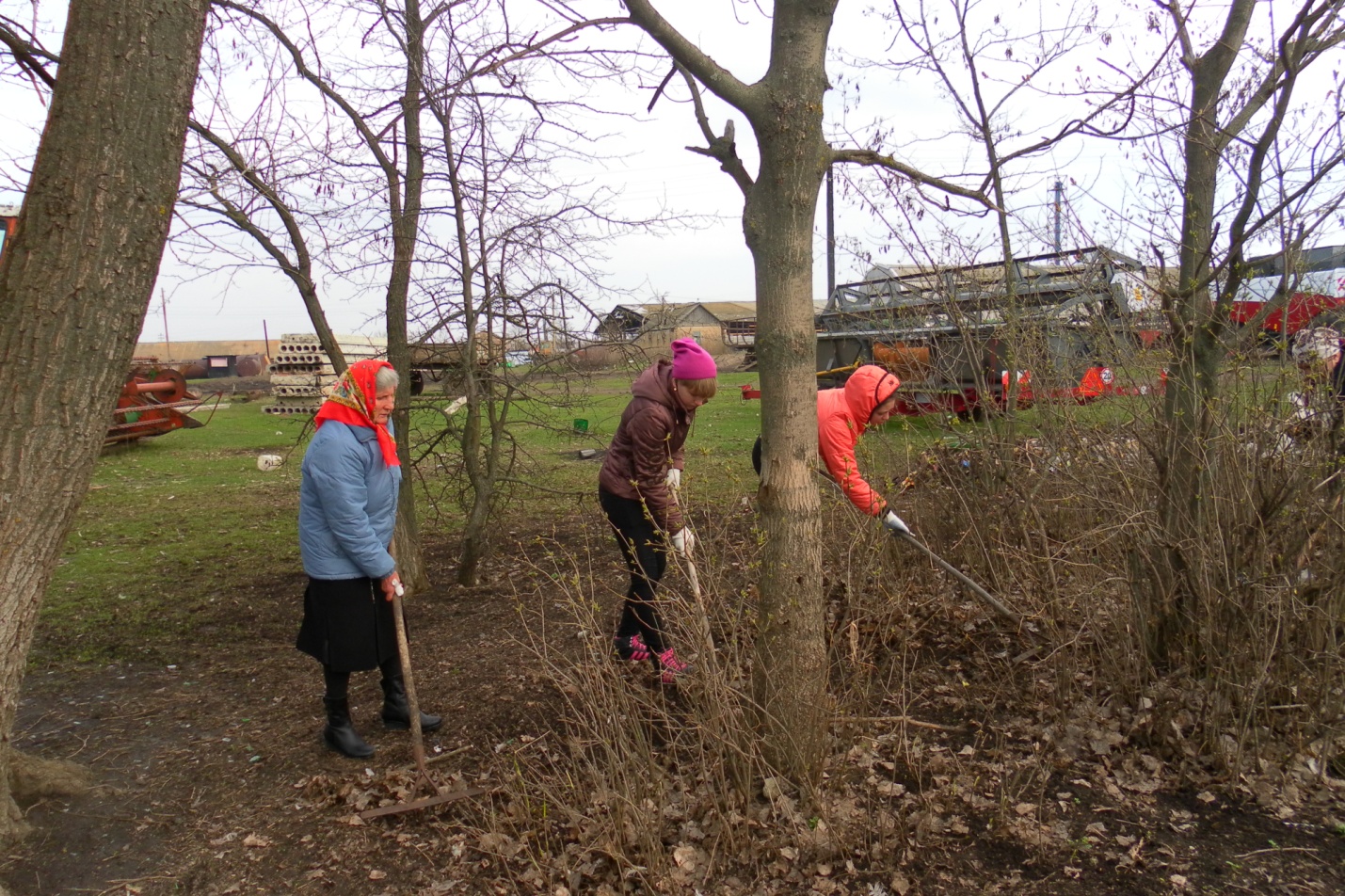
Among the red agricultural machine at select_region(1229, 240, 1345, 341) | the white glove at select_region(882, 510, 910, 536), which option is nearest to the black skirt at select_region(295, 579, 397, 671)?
the white glove at select_region(882, 510, 910, 536)

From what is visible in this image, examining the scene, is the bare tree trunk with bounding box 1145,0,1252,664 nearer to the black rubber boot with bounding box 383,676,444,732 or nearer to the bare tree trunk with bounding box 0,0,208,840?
the black rubber boot with bounding box 383,676,444,732

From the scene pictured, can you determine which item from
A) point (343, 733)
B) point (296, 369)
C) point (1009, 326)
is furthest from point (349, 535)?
point (296, 369)

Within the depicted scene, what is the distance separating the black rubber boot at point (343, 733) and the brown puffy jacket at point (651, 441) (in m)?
1.41

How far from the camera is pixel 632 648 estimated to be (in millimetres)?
4062

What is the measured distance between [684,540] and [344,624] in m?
1.40

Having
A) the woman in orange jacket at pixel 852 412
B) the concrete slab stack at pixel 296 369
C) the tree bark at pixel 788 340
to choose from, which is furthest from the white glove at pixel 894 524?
the concrete slab stack at pixel 296 369

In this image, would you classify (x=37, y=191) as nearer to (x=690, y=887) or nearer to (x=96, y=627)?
(x=690, y=887)

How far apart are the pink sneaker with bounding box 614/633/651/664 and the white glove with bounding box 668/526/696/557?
16.7 inches

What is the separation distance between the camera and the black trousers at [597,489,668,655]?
4020mm

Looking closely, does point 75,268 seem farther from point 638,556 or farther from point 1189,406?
point 1189,406

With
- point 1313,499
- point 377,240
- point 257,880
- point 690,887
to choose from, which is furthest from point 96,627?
point 1313,499

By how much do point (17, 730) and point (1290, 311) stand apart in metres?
5.27

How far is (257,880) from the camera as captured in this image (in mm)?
2918

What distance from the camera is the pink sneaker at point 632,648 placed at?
3582mm
